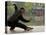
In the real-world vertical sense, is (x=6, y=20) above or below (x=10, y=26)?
above

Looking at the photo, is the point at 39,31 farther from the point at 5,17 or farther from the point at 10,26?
the point at 5,17

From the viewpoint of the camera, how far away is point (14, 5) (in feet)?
5.12

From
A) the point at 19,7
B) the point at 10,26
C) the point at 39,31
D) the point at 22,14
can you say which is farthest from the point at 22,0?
the point at 39,31

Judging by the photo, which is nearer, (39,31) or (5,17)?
(5,17)

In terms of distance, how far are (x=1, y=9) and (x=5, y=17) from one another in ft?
0.48

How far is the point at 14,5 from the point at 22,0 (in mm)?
166

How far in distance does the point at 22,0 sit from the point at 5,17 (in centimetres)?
41

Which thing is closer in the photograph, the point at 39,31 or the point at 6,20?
the point at 6,20

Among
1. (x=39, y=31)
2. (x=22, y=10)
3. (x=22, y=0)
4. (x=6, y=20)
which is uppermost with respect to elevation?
(x=22, y=0)

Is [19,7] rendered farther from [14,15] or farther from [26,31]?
[26,31]

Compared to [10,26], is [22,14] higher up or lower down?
higher up

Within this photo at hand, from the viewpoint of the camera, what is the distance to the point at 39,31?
1641 millimetres

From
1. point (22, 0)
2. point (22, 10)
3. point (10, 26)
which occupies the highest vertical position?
point (22, 0)

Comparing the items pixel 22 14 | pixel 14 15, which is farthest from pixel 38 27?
pixel 14 15
